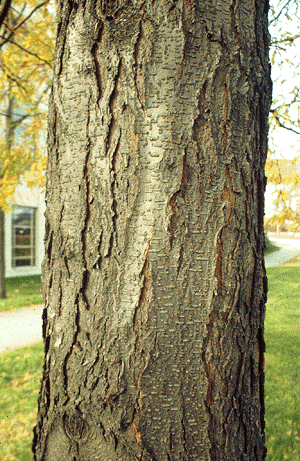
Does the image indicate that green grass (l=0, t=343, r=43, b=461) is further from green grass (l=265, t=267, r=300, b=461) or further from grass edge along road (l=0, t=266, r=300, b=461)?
green grass (l=265, t=267, r=300, b=461)

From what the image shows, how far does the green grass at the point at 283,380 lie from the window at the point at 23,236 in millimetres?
8802

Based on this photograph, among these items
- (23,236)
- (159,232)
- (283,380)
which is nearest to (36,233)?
(23,236)

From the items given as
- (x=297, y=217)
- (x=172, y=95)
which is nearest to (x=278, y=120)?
(x=297, y=217)

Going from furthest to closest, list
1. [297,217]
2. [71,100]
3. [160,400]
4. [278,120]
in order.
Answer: [297,217]
[278,120]
[71,100]
[160,400]

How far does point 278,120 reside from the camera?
503cm

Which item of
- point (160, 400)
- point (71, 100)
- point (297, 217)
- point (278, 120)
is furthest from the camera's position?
point (297, 217)

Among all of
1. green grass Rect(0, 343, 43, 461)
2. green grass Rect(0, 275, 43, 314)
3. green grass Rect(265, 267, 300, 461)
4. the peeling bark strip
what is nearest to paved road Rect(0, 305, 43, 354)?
green grass Rect(0, 275, 43, 314)

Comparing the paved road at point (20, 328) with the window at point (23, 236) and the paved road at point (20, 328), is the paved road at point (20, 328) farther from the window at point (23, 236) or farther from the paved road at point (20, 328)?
the window at point (23, 236)

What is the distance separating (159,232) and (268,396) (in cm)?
383

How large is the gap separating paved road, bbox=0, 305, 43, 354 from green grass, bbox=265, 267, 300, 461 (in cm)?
388

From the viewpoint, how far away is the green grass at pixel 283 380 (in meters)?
3.28

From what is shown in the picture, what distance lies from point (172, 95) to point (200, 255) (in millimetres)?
514

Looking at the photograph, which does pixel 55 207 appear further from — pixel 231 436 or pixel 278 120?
pixel 278 120

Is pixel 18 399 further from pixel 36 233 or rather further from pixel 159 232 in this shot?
pixel 36 233
